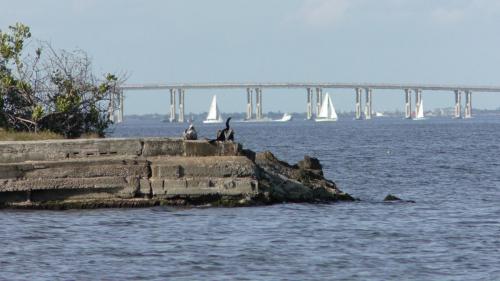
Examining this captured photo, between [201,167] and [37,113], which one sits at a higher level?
[37,113]

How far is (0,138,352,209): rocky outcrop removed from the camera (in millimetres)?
29875

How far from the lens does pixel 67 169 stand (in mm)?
29859

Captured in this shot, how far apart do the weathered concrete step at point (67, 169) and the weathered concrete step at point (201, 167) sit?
475 millimetres

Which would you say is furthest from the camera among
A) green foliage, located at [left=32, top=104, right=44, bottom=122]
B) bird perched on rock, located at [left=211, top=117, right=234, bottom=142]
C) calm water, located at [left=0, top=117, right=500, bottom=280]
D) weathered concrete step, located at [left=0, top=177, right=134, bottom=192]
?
green foliage, located at [left=32, top=104, right=44, bottom=122]

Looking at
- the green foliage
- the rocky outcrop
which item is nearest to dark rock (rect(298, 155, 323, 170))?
the rocky outcrop

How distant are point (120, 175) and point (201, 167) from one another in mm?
1985

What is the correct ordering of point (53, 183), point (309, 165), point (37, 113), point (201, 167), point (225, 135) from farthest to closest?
point (37, 113) < point (309, 165) < point (225, 135) < point (201, 167) < point (53, 183)

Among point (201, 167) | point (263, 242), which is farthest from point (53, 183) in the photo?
point (263, 242)

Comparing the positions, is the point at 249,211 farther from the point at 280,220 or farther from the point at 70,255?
the point at 70,255

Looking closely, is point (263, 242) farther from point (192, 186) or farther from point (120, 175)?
point (120, 175)

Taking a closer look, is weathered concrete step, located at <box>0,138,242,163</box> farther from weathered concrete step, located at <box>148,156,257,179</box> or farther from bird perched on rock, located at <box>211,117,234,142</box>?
bird perched on rock, located at <box>211,117,234,142</box>

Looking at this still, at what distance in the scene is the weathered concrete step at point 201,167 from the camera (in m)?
30.1

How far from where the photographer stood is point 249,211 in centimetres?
3000

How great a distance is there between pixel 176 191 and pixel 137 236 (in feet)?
14.4
